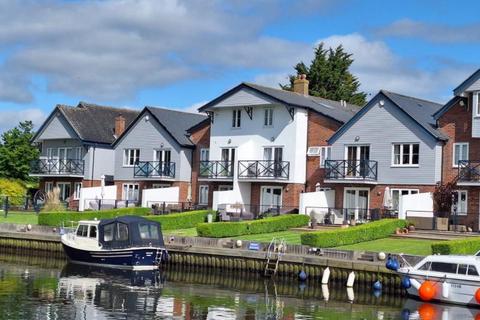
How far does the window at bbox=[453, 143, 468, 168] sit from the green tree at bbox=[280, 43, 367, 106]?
1445 inches

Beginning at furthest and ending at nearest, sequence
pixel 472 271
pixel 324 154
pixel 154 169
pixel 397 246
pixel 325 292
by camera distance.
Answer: pixel 154 169 < pixel 324 154 < pixel 397 246 < pixel 325 292 < pixel 472 271

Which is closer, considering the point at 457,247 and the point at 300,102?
the point at 457,247

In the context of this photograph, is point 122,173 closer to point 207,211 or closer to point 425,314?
point 207,211

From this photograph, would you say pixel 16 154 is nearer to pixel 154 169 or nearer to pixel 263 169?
pixel 154 169

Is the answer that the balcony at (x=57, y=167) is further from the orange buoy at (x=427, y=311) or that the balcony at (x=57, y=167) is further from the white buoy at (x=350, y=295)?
the orange buoy at (x=427, y=311)

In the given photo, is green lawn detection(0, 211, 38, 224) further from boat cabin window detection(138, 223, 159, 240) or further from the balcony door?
the balcony door

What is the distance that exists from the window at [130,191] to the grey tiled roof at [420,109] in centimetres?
2253

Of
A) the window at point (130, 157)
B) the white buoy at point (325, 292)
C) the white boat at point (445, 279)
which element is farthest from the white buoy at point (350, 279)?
the window at point (130, 157)

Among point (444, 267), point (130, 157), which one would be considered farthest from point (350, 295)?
point (130, 157)

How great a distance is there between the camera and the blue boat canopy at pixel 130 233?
40.0 m

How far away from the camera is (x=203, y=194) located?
5894 centimetres

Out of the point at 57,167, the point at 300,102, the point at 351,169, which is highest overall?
the point at 300,102

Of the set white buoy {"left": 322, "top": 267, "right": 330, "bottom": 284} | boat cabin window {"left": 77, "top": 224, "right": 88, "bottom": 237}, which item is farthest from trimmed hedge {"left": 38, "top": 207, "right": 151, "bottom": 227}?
white buoy {"left": 322, "top": 267, "right": 330, "bottom": 284}

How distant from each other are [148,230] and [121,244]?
1560mm
